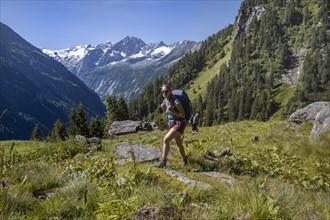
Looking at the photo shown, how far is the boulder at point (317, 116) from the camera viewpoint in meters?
13.6

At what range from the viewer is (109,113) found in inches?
3361

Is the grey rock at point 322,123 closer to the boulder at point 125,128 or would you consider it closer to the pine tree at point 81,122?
the boulder at point 125,128

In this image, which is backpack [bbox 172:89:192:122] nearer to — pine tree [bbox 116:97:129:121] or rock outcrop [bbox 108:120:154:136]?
rock outcrop [bbox 108:120:154:136]

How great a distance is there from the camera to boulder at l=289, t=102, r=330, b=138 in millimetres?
13578

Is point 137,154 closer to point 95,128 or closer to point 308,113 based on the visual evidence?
point 308,113

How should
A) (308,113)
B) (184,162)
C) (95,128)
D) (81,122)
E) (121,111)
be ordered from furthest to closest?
(121,111)
(81,122)
(95,128)
(308,113)
(184,162)

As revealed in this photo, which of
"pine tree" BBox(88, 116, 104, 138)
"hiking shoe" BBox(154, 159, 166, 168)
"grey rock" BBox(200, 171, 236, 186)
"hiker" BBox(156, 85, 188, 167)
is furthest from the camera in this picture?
"pine tree" BBox(88, 116, 104, 138)

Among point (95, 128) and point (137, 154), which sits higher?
point (137, 154)

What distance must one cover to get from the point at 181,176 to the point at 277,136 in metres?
9.87

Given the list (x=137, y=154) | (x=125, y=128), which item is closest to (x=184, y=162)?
(x=137, y=154)

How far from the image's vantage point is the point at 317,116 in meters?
14.5

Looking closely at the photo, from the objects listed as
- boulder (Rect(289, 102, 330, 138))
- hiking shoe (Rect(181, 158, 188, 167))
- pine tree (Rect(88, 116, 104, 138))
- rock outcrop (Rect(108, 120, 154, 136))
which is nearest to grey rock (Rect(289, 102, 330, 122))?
boulder (Rect(289, 102, 330, 138))

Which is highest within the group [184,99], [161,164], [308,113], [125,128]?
[184,99]

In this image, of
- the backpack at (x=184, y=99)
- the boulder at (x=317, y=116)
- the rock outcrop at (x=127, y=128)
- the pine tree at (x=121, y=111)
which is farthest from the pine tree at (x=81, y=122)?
the backpack at (x=184, y=99)
